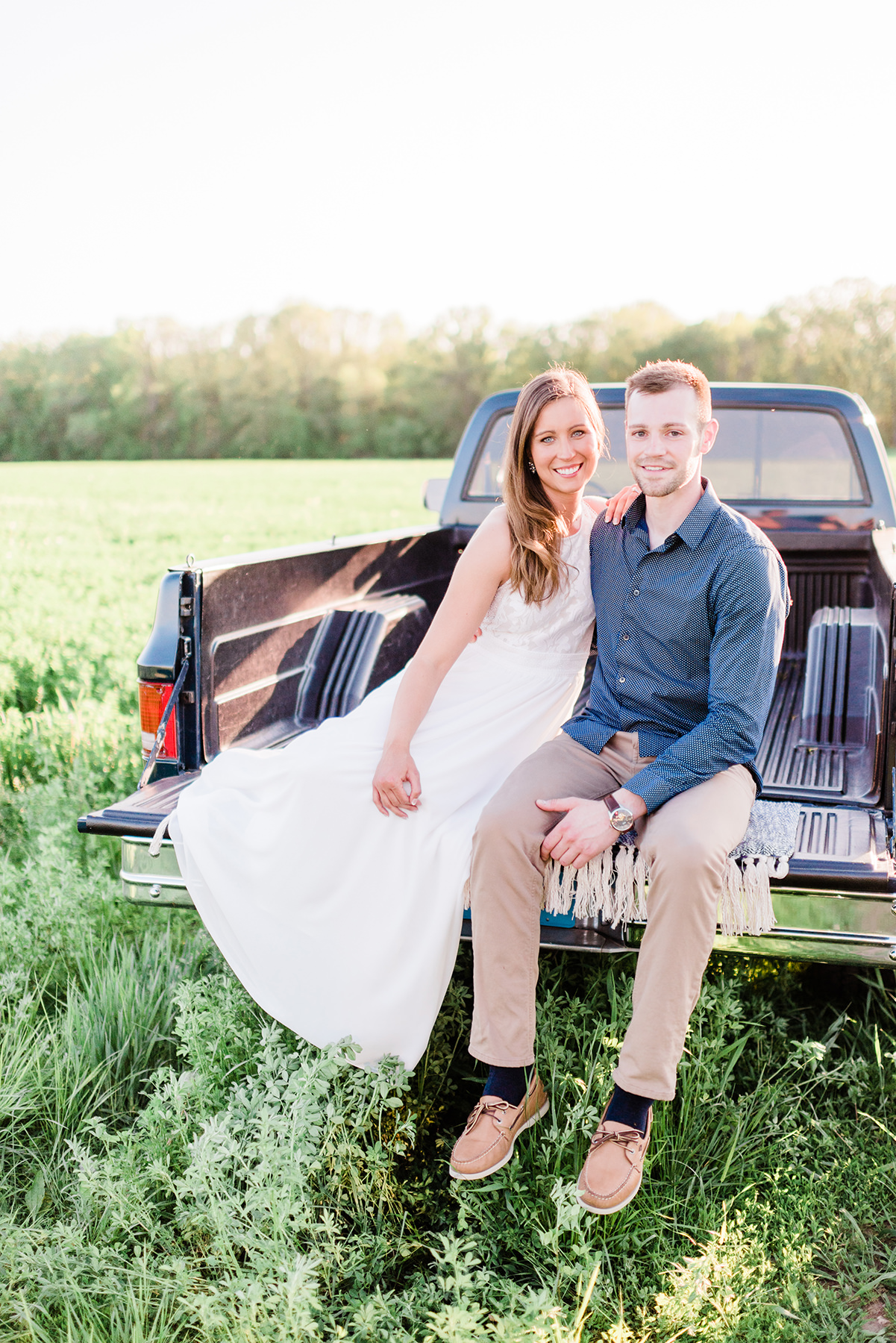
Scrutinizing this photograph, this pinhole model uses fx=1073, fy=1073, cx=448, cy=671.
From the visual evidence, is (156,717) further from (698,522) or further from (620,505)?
(698,522)

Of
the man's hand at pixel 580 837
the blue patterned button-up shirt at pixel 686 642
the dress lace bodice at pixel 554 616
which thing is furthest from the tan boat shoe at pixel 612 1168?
the dress lace bodice at pixel 554 616

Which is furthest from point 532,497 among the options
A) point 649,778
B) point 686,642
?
point 649,778

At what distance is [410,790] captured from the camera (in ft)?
8.38

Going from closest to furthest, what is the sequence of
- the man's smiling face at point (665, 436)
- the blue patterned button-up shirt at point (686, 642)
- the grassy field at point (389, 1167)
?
1. the grassy field at point (389, 1167)
2. the blue patterned button-up shirt at point (686, 642)
3. the man's smiling face at point (665, 436)

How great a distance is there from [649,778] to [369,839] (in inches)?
26.6

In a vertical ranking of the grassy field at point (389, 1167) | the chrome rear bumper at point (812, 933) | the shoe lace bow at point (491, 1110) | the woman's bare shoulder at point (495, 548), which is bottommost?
the grassy field at point (389, 1167)

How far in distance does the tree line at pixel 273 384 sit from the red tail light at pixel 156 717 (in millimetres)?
47342

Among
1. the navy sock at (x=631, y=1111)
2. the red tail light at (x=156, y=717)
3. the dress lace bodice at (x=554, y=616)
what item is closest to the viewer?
the navy sock at (x=631, y=1111)

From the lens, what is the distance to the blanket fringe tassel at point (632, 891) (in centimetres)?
230

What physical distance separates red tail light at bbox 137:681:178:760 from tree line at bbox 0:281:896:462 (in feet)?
155

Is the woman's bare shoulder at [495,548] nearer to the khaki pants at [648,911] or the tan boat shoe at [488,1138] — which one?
the khaki pants at [648,911]

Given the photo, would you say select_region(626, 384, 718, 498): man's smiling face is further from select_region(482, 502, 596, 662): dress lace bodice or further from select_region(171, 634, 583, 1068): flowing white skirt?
select_region(171, 634, 583, 1068): flowing white skirt

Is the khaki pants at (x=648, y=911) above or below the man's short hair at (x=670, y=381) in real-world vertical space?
below

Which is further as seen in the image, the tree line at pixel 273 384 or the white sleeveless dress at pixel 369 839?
the tree line at pixel 273 384
